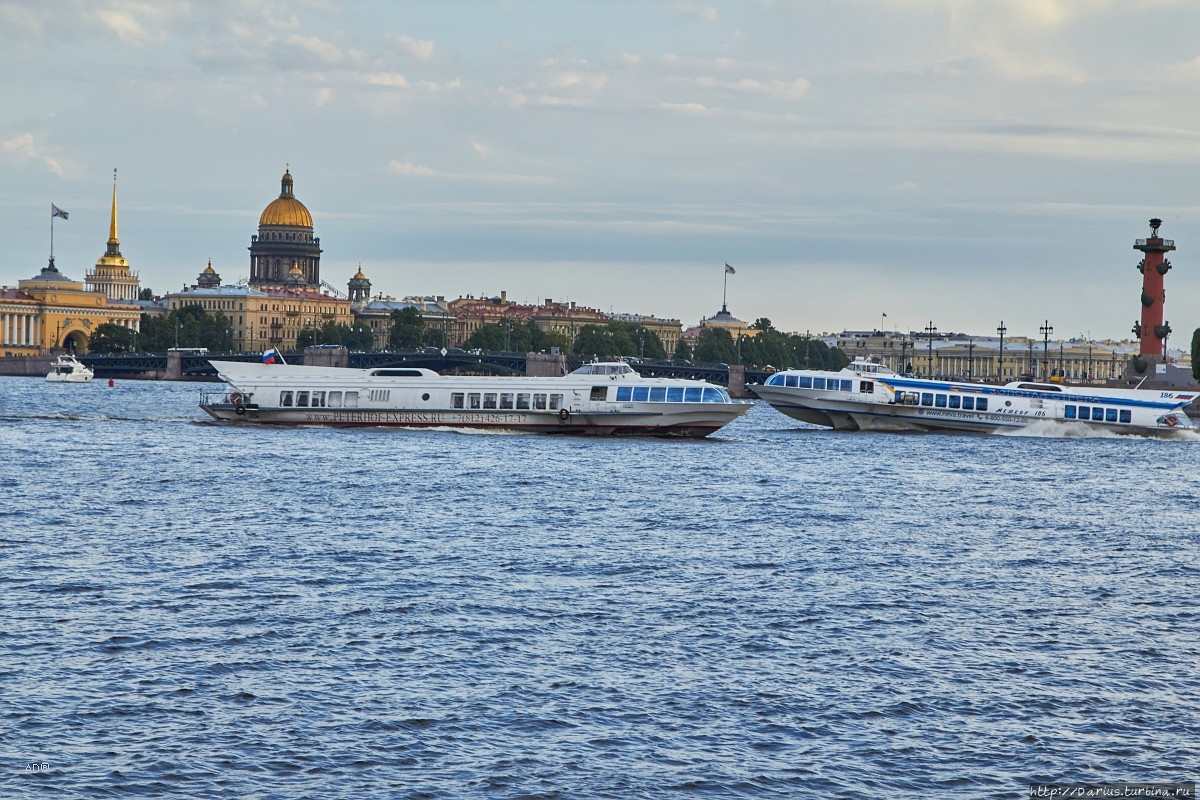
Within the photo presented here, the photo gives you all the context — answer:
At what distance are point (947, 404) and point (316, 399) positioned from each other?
22.4m

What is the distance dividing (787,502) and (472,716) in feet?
73.3

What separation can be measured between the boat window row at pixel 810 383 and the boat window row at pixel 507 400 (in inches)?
449

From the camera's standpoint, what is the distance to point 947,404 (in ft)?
222

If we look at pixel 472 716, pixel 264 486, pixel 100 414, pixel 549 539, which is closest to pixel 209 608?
pixel 472 716

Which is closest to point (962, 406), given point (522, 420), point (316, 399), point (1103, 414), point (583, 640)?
point (1103, 414)

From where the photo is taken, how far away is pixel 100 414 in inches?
3145

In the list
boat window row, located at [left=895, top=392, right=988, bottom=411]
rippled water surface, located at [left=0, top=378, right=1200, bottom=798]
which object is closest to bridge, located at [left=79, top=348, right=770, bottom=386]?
boat window row, located at [left=895, top=392, right=988, bottom=411]

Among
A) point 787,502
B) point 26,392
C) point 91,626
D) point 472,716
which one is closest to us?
point 472,716

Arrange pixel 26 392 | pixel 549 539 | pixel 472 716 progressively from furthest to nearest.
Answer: pixel 26 392 < pixel 549 539 < pixel 472 716

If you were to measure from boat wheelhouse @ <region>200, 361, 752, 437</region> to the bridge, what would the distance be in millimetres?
58864

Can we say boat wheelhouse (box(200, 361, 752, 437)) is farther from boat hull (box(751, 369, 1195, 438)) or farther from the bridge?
the bridge

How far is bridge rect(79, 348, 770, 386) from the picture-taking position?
440 ft

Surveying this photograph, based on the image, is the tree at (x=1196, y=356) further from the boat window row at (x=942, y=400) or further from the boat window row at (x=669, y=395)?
the boat window row at (x=669, y=395)

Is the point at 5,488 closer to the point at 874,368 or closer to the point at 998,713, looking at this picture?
the point at 998,713
